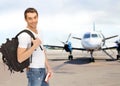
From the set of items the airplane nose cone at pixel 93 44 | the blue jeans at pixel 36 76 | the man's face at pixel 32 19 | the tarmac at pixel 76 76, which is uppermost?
the man's face at pixel 32 19

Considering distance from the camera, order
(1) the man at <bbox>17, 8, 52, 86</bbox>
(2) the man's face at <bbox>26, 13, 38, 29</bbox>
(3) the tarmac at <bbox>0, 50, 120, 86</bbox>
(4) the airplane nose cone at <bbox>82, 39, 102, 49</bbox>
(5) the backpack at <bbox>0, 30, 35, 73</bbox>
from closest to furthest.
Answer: (5) the backpack at <bbox>0, 30, 35, 73</bbox> → (1) the man at <bbox>17, 8, 52, 86</bbox> → (2) the man's face at <bbox>26, 13, 38, 29</bbox> → (3) the tarmac at <bbox>0, 50, 120, 86</bbox> → (4) the airplane nose cone at <bbox>82, 39, 102, 49</bbox>

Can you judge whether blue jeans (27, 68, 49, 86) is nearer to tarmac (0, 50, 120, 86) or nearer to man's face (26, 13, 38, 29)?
man's face (26, 13, 38, 29)

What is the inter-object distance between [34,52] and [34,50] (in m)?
0.05

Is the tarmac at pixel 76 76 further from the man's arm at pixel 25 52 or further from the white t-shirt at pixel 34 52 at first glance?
the man's arm at pixel 25 52

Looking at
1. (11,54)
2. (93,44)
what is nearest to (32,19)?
(11,54)

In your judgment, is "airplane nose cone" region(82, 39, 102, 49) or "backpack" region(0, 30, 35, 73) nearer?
"backpack" region(0, 30, 35, 73)

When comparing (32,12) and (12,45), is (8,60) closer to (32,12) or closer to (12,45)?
(12,45)

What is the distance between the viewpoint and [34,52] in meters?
4.07

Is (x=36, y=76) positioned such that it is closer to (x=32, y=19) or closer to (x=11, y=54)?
(x=11, y=54)

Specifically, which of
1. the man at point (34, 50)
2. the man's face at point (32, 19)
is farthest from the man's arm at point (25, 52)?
the man's face at point (32, 19)

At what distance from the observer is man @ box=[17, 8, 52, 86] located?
3.94m

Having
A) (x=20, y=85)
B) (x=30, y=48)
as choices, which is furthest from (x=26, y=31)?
(x=20, y=85)

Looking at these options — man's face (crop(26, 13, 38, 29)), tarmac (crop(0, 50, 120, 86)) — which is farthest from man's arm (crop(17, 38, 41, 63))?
tarmac (crop(0, 50, 120, 86))

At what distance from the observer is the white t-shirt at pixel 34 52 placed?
395 cm
